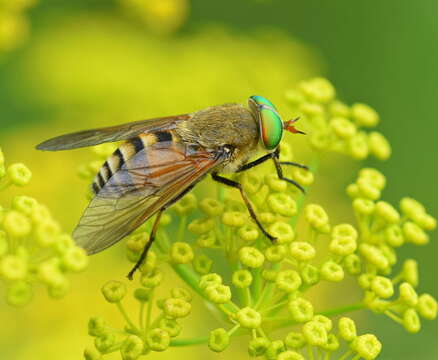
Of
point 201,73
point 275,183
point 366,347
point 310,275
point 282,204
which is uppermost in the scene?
point 201,73

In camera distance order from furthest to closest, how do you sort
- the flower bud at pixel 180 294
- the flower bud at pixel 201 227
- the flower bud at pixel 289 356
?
the flower bud at pixel 201 227 → the flower bud at pixel 180 294 → the flower bud at pixel 289 356

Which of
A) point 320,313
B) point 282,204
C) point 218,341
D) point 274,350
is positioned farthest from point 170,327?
point 282,204

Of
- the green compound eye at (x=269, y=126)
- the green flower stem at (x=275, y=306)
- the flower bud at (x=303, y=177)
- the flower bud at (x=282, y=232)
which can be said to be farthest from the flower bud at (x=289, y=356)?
the green compound eye at (x=269, y=126)

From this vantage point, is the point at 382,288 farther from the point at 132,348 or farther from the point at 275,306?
the point at 132,348

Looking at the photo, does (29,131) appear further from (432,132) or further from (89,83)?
(432,132)

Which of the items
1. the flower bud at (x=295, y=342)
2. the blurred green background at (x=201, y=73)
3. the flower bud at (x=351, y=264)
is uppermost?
the blurred green background at (x=201, y=73)

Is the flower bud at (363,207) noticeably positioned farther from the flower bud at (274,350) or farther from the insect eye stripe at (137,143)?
the insect eye stripe at (137,143)

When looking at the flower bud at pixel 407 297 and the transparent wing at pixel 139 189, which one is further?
the flower bud at pixel 407 297

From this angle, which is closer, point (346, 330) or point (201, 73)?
point (346, 330)
